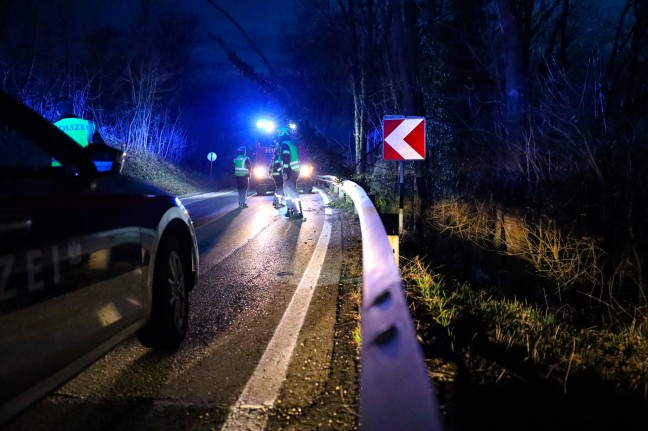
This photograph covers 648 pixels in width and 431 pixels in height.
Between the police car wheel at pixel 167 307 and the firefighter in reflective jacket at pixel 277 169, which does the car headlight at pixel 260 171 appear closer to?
the firefighter in reflective jacket at pixel 277 169

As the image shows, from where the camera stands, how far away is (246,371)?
10.4ft

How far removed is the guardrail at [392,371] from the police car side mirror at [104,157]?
5.79 feet

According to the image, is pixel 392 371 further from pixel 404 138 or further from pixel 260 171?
pixel 260 171

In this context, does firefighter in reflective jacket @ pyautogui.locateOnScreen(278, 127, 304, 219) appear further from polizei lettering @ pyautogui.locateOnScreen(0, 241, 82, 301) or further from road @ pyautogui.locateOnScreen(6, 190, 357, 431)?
polizei lettering @ pyautogui.locateOnScreen(0, 241, 82, 301)

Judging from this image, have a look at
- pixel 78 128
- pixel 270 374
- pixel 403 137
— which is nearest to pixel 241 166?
pixel 78 128

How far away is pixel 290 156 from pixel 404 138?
4.01 metres

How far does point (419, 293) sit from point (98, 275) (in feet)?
10.6

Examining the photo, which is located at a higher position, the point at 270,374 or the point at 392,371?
the point at 392,371

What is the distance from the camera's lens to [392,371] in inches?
62.1

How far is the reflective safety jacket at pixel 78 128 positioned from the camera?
7352 millimetres

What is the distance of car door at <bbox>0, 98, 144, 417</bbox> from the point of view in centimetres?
190

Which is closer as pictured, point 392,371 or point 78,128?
point 392,371

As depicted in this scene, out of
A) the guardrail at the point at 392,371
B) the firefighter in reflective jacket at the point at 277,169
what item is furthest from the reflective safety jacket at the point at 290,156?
the guardrail at the point at 392,371

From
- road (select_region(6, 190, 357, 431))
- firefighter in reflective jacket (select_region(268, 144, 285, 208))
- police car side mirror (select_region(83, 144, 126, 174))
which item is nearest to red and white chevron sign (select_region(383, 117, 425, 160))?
road (select_region(6, 190, 357, 431))
